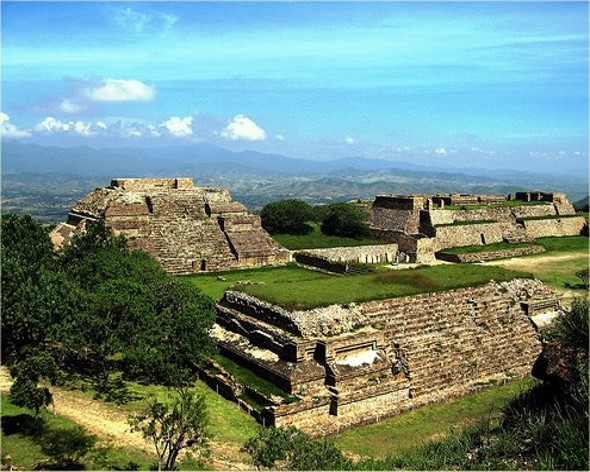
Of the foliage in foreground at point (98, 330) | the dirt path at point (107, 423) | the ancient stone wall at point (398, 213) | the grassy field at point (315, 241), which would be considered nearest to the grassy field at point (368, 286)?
the foliage in foreground at point (98, 330)

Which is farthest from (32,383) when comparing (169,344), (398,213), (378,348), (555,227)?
(555,227)

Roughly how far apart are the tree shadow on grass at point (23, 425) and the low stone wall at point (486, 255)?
30376mm

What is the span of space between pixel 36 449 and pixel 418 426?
942cm

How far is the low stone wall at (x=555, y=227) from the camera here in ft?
160

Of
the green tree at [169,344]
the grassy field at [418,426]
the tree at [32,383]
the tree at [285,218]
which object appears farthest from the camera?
the tree at [285,218]

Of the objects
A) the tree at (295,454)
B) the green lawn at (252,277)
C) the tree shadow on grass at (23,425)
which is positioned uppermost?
the green lawn at (252,277)

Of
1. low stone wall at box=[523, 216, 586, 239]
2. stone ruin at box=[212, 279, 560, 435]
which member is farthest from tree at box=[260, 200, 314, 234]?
stone ruin at box=[212, 279, 560, 435]

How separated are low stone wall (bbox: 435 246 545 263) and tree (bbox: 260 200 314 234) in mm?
9727

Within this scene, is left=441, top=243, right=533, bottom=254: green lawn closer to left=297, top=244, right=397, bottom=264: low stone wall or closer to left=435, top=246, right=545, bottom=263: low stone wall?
left=435, top=246, right=545, bottom=263: low stone wall

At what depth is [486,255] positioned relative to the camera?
40.2 metres

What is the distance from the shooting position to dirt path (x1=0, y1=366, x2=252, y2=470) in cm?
1353

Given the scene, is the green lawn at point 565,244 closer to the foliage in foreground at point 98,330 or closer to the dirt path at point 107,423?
the foliage in foreground at point 98,330

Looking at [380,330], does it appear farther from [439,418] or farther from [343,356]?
[439,418]

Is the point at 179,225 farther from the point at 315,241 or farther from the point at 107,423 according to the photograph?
the point at 107,423
